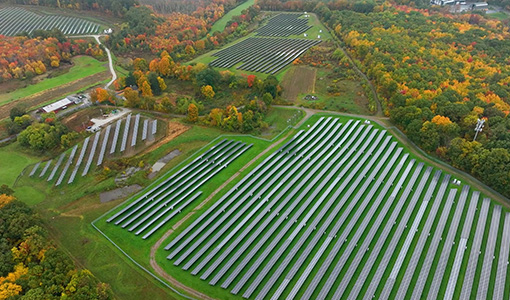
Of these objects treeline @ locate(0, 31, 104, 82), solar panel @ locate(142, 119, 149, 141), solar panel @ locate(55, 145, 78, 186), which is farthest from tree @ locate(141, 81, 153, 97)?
treeline @ locate(0, 31, 104, 82)

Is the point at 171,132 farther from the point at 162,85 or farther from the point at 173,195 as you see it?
the point at 162,85

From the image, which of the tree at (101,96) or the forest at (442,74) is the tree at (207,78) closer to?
the tree at (101,96)

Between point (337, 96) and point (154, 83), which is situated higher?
point (154, 83)

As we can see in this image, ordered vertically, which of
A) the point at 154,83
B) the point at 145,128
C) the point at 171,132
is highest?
the point at 154,83

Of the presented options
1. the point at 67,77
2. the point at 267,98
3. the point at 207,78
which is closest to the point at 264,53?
the point at 207,78

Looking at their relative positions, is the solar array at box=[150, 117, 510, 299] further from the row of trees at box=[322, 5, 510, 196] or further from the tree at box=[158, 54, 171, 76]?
the tree at box=[158, 54, 171, 76]

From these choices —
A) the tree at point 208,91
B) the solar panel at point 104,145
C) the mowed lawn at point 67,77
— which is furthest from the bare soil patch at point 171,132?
the mowed lawn at point 67,77

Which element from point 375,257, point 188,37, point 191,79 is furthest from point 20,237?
point 188,37
